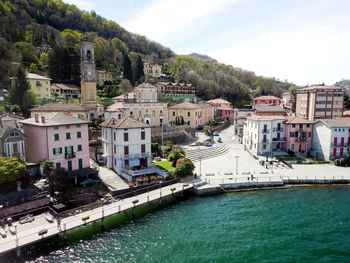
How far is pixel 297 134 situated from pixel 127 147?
35.6 metres

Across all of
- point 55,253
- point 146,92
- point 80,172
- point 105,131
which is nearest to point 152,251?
point 55,253

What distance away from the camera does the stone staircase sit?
1917 inches

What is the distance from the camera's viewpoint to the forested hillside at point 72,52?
8088 cm

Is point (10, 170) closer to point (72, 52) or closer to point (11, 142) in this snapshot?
point (11, 142)

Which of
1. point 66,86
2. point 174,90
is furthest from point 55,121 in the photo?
point 174,90

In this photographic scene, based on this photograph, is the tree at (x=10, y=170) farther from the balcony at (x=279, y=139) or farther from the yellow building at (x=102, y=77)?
the yellow building at (x=102, y=77)

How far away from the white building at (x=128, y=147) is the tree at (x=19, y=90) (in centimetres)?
2721

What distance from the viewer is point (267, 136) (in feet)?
169

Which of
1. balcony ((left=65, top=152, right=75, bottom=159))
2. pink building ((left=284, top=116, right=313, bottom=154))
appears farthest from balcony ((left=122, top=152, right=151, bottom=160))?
pink building ((left=284, top=116, right=313, bottom=154))

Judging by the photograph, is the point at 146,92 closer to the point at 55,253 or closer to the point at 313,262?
the point at 55,253

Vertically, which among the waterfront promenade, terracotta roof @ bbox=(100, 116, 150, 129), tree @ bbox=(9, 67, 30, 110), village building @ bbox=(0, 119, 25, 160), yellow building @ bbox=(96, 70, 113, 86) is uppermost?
yellow building @ bbox=(96, 70, 113, 86)

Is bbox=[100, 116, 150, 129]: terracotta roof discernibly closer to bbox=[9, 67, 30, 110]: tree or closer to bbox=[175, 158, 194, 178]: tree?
bbox=[175, 158, 194, 178]: tree

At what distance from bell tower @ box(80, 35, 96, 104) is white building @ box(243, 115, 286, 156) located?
3766cm

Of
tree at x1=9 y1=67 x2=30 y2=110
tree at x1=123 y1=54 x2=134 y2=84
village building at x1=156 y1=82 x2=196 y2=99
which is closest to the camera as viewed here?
tree at x1=9 y1=67 x2=30 y2=110
